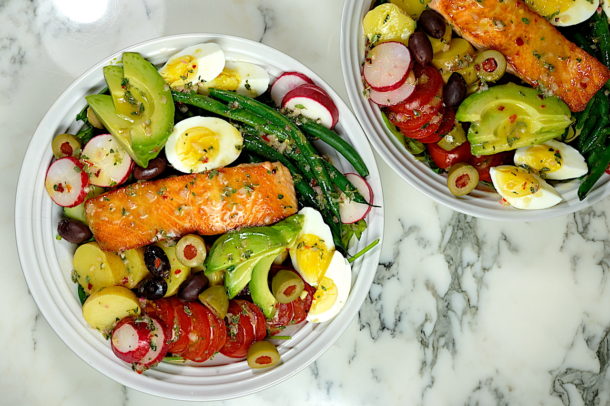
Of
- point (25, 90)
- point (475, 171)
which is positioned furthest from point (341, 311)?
point (25, 90)

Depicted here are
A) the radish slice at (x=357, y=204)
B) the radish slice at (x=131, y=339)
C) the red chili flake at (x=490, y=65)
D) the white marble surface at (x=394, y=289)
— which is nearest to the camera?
the radish slice at (x=131, y=339)

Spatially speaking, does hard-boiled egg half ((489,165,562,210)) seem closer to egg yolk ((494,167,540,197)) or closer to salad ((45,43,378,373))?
egg yolk ((494,167,540,197))

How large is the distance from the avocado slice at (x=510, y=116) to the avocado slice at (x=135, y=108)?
98 centimetres

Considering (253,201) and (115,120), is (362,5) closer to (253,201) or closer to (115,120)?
(253,201)

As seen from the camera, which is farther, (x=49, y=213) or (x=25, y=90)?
(x=25, y=90)

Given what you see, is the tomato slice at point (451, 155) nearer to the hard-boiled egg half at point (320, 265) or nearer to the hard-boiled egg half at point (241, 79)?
the hard-boiled egg half at point (320, 265)

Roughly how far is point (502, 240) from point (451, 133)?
616 millimetres

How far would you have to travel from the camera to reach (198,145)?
2.01 m

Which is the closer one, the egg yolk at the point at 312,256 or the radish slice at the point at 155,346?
the radish slice at the point at 155,346

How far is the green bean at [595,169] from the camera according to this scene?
2.09m

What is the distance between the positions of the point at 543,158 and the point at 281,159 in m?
0.90

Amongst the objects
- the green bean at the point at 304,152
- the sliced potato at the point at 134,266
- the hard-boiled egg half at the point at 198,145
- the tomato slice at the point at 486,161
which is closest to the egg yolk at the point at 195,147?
the hard-boiled egg half at the point at 198,145

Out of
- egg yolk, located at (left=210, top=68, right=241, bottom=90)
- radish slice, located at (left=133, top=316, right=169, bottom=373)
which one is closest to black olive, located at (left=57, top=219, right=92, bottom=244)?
radish slice, located at (left=133, top=316, right=169, bottom=373)

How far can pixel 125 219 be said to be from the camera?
79.4 inches
